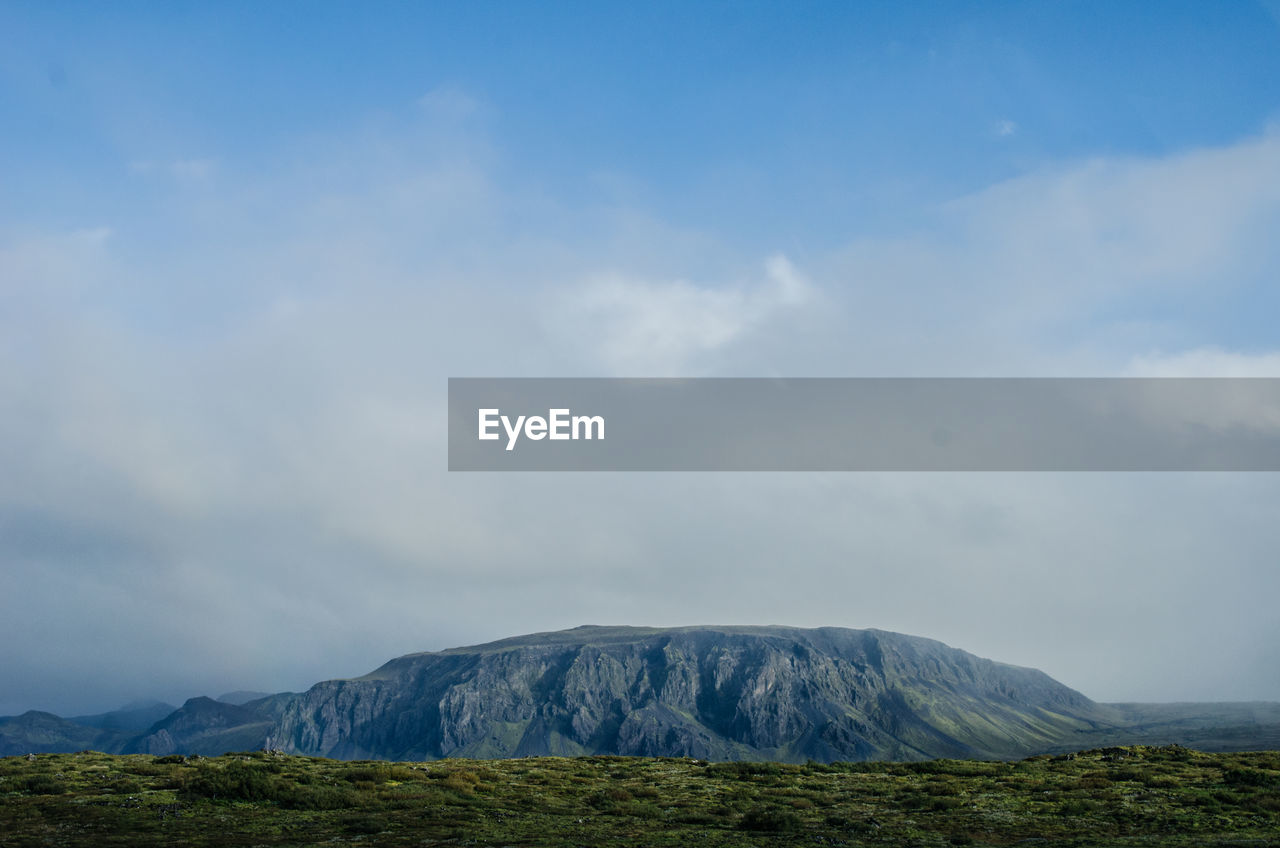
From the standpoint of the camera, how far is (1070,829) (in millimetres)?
39062

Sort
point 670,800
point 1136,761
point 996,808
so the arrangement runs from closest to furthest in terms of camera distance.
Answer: point 996,808 < point 670,800 < point 1136,761

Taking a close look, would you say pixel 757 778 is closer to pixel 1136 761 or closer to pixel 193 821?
pixel 1136 761

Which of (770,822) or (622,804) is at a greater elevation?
(770,822)

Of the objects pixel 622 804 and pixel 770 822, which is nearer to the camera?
pixel 770 822

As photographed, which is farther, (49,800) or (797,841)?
(49,800)

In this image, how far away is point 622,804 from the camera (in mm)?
47281

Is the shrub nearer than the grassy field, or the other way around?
the grassy field

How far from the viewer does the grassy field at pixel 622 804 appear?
36438mm

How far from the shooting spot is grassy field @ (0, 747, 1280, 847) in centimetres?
3644

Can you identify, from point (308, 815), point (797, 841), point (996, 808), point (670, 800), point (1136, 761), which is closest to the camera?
point (797, 841)

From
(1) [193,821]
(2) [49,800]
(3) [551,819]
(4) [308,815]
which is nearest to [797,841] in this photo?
(3) [551,819]

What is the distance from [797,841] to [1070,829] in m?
14.2

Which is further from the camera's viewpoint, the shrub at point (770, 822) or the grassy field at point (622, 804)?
the shrub at point (770, 822)

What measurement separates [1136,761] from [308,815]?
6177cm
